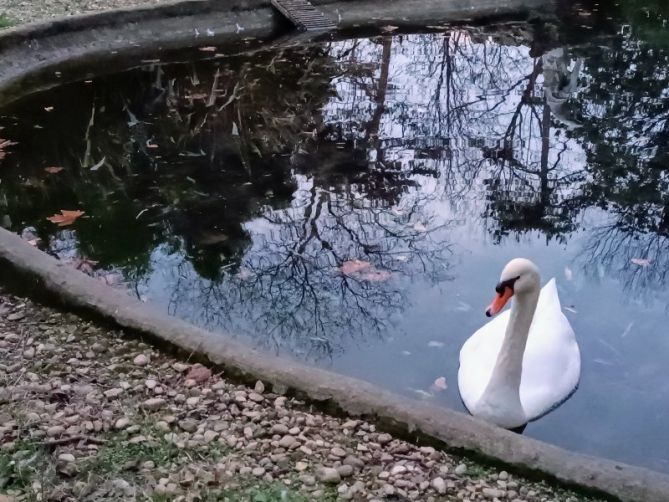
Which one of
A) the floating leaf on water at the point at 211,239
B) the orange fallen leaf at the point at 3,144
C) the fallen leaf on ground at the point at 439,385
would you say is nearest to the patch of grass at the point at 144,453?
the fallen leaf on ground at the point at 439,385

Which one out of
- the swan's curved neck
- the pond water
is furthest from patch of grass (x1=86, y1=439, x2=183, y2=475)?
the swan's curved neck

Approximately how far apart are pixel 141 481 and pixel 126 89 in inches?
249

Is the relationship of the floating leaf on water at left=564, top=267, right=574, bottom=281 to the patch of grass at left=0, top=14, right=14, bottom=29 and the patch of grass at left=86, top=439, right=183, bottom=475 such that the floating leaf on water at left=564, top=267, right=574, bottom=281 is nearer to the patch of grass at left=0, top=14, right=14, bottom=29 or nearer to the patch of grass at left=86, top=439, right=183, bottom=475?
the patch of grass at left=86, top=439, right=183, bottom=475

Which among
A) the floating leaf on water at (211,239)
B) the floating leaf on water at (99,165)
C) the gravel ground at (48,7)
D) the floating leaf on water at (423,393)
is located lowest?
the floating leaf on water at (423,393)

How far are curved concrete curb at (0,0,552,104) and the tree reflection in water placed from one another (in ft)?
1.75

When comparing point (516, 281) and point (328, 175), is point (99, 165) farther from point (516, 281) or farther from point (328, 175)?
point (516, 281)

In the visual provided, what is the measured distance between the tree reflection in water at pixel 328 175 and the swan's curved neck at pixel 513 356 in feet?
3.49

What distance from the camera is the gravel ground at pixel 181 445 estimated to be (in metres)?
2.98

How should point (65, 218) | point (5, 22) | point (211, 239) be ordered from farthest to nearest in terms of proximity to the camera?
point (5, 22) < point (65, 218) < point (211, 239)

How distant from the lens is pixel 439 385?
170 inches

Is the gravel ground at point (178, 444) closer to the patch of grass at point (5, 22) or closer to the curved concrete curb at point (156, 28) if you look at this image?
the curved concrete curb at point (156, 28)

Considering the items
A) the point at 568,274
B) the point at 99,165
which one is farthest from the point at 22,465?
the point at 99,165

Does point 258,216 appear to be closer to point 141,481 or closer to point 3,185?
point 3,185

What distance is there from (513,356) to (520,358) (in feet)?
0.16
